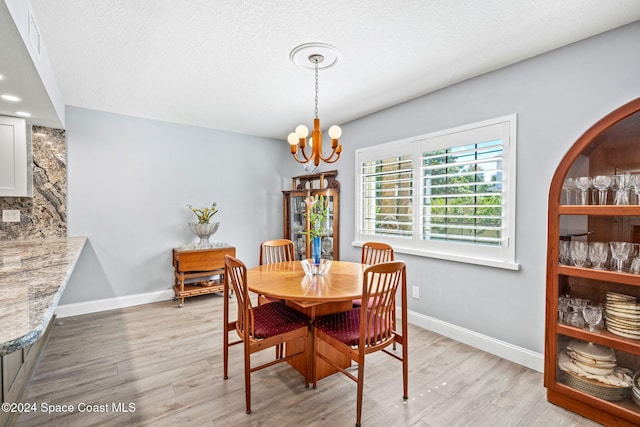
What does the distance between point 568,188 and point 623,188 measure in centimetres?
25

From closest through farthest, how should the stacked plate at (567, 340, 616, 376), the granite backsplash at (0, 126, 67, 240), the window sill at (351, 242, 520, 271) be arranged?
the stacked plate at (567, 340, 616, 376)
the window sill at (351, 242, 520, 271)
the granite backsplash at (0, 126, 67, 240)

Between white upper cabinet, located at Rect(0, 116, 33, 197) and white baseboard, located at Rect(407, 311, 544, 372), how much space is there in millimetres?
4309

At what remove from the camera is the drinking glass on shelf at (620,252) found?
5.79 ft

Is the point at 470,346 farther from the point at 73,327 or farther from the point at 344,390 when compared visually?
the point at 73,327

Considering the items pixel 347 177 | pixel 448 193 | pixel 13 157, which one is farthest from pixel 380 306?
pixel 13 157

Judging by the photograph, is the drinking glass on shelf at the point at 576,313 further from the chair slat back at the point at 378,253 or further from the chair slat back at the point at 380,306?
the chair slat back at the point at 378,253

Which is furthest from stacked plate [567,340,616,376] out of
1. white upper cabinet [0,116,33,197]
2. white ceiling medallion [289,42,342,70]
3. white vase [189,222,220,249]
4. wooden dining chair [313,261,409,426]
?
white upper cabinet [0,116,33,197]

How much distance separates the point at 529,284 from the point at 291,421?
207 centimetres

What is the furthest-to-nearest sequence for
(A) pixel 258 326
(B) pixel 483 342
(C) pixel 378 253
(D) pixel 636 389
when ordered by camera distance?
(C) pixel 378 253, (B) pixel 483 342, (A) pixel 258 326, (D) pixel 636 389

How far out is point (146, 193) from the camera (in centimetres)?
401

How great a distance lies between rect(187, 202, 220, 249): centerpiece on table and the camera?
4102 mm

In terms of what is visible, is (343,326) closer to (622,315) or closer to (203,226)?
(622,315)

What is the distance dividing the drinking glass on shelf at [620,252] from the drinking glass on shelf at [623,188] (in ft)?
0.82

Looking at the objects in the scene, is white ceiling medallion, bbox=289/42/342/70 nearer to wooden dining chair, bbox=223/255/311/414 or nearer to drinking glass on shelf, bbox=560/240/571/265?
wooden dining chair, bbox=223/255/311/414
